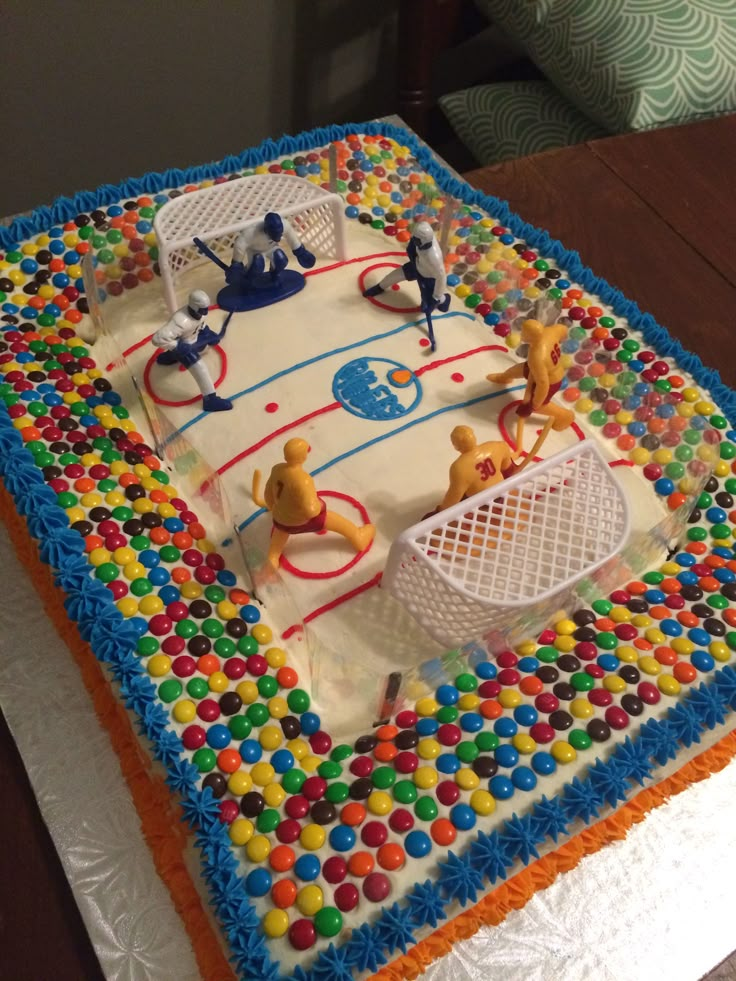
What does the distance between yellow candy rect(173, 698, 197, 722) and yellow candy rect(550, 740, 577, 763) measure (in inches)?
18.2

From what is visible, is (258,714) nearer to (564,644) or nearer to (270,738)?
(270,738)

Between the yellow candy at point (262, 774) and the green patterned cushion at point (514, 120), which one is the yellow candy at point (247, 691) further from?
the green patterned cushion at point (514, 120)

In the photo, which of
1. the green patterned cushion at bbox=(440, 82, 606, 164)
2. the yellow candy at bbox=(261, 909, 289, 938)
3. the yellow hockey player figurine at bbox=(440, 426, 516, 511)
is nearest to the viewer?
the yellow candy at bbox=(261, 909, 289, 938)

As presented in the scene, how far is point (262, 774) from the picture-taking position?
3.40 feet

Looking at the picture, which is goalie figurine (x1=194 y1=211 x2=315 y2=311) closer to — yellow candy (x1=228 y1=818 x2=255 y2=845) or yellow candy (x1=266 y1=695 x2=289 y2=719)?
yellow candy (x1=266 y1=695 x2=289 y2=719)

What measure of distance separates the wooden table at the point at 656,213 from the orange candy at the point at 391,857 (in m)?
1.10

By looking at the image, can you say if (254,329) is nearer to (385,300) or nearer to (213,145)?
(385,300)

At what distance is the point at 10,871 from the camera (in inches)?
45.2

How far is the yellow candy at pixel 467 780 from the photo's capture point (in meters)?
1.03

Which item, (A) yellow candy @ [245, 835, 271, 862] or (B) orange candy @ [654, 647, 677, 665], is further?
(B) orange candy @ [654, 647, 677, 665]

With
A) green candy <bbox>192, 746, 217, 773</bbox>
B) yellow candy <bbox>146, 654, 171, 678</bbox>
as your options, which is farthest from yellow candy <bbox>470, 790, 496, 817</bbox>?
yellow candy <bbox>146, 654, 171, 678</bbox>

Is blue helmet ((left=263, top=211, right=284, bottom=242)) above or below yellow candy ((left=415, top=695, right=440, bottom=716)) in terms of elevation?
above

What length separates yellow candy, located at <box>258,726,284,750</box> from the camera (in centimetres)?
107

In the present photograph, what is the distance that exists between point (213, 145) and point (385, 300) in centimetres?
121
